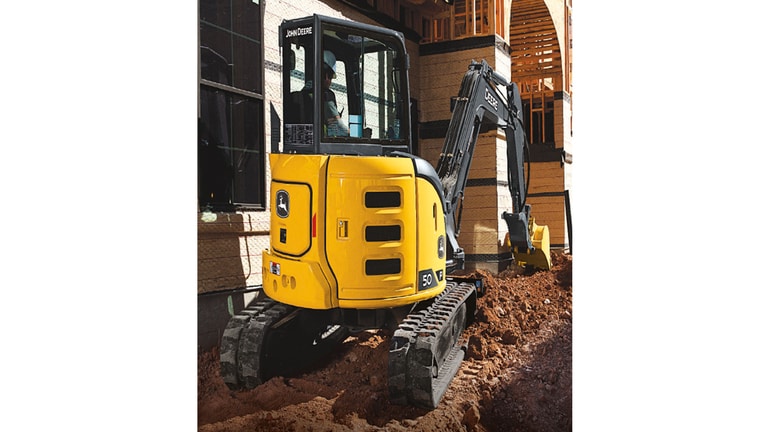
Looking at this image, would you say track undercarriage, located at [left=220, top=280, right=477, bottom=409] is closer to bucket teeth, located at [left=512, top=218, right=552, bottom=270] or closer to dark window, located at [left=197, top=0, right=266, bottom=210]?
bucket teeth, located at [left=512, top=218, right=552, bottom=270]

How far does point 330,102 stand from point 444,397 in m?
1.81

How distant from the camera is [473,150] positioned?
4297mm

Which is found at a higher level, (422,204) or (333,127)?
(333,127)

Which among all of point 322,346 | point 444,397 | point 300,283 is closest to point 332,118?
point 300,283

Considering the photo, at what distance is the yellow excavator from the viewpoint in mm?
3488

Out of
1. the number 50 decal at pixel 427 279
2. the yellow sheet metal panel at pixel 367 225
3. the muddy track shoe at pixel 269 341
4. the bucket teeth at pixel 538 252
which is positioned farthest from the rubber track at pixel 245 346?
the bucket teeth at pixel 538 252

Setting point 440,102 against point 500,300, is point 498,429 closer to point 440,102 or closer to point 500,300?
point 500,300

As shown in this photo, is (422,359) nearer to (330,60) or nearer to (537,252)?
(537,252)

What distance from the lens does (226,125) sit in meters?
3.74

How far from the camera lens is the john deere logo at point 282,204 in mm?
3611

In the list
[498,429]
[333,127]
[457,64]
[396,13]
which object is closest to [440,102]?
[457,64]

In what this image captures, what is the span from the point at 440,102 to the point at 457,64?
0.26m

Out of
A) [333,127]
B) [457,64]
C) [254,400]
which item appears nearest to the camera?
[333,127]

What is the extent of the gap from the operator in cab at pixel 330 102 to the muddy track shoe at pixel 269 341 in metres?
1.09
